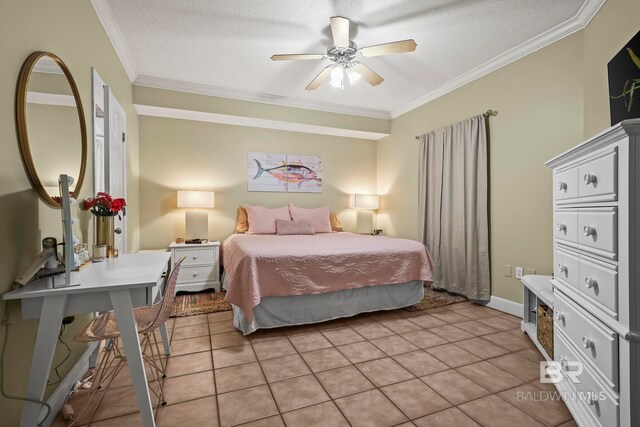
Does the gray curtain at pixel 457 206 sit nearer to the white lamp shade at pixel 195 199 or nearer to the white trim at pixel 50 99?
the white lamp shade at pixel 195 199

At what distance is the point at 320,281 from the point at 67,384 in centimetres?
183

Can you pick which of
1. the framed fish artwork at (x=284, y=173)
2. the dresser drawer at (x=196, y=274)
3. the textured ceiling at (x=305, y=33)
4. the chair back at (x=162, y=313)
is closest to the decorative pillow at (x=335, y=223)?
the framed fish artwork at (x=284, y=173)

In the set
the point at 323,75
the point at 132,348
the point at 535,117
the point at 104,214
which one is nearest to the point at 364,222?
the point at 323,75

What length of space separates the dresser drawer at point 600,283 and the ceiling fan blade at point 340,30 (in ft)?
7.28

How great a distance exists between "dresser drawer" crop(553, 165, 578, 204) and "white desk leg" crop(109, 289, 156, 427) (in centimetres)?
219

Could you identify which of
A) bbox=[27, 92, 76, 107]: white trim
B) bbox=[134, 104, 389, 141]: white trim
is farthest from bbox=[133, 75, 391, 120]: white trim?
bbox=[27, 92, 76, 107]: white trim

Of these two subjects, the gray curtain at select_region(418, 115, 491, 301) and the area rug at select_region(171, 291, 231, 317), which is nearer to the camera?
the area rug at select_region(171, 291, 231, 317)

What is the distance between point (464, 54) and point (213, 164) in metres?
3.48

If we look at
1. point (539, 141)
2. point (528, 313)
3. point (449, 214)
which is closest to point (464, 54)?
point (539, 141)

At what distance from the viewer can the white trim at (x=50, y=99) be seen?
1.48m

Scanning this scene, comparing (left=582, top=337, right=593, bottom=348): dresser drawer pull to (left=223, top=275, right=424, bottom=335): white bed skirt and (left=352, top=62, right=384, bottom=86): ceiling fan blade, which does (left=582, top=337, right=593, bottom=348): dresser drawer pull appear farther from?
(left=352, top=62, right=384, bottom=86): ceiling fan blade

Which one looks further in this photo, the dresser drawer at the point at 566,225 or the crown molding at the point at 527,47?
the crown molding at the point at 527,47

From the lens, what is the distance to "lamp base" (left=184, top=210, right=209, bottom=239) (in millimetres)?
4133

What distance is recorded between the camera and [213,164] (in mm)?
4559
